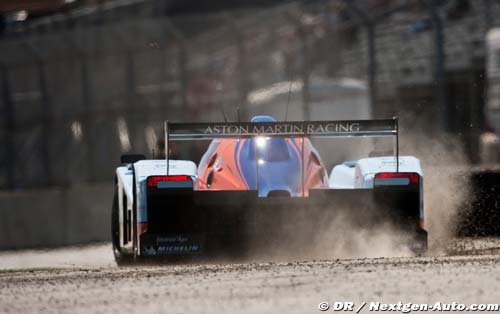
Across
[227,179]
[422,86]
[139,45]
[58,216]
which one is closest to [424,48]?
[422,86]

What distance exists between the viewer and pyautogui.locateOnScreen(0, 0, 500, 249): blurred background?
19.1 m

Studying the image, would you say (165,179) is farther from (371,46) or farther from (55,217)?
(371,46)

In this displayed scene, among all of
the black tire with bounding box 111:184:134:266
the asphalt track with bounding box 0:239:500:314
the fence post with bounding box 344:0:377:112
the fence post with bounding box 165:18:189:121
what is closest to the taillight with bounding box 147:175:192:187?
the asphalt track with bounding box 0:239:500:314

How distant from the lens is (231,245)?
11242mm

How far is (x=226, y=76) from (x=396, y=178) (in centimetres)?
888

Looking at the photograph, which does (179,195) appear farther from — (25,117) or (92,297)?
(25,117)

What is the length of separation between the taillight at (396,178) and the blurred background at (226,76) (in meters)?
7.30

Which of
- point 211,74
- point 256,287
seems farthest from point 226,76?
point 256,287

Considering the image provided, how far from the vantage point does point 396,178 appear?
11.4m

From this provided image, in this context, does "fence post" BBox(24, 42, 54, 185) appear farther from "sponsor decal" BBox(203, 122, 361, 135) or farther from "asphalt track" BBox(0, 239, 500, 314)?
"asphalt track" BBox(0, 239, 500, 314)

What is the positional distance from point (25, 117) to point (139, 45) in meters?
2.05

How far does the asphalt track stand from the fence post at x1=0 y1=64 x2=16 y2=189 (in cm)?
817

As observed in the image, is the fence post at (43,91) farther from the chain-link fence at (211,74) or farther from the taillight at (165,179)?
the taillight at (165,179)

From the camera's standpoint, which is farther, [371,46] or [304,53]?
[304,53]
